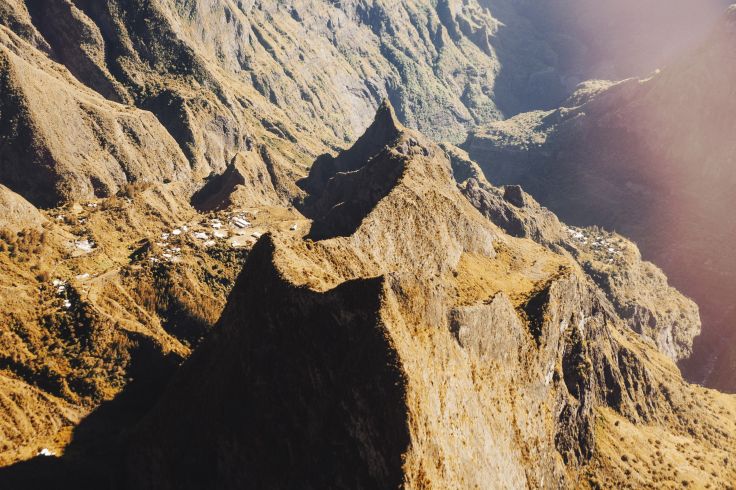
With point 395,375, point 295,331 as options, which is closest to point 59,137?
point 295,331

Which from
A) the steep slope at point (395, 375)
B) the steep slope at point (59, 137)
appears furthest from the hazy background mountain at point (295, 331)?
the steep slope at point (59, 137)

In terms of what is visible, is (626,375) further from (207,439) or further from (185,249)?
(185,249)

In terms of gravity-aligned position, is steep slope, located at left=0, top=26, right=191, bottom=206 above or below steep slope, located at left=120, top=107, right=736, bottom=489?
above

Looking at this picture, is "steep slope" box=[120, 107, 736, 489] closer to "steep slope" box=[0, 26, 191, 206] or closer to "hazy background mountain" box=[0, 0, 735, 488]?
"hazy background mountain" box=[0, 0, 735, 488]

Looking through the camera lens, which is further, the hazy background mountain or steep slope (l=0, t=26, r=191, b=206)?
steep slope (l=0, t=26, r=191, b=206)

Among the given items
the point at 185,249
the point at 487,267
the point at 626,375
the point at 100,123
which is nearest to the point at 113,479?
the point at 487,267

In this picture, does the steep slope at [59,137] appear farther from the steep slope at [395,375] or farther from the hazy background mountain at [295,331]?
the steep slope at [395,375]

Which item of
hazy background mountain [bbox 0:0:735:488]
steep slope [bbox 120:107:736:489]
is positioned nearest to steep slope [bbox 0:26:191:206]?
hazy background mountain [bbox 0:0:735:488]

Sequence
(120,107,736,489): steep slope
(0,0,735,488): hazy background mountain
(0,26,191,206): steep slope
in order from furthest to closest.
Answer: (0,26,191,206): steep slope < (0,0,735,488): hazy background mountain < (120,107,736,489): steep slope
